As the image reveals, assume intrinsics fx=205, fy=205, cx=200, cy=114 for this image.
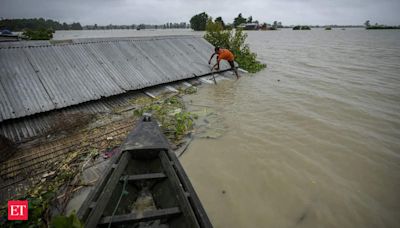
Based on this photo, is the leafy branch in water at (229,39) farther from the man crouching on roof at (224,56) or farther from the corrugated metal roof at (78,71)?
the corrugated metal roof at (78,71)

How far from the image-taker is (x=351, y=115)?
774 cm

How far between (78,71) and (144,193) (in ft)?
20.2

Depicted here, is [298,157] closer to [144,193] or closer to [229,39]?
[144,193]

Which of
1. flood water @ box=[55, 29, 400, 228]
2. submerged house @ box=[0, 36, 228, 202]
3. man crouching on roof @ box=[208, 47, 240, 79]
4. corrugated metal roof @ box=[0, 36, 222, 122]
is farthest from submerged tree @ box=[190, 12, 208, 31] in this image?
flood water @ box=[55, 29, 400, 228]

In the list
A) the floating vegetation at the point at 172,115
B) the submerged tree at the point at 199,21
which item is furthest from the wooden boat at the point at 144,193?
the submerged tree at the point at 199,21

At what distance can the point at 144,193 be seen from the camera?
347cm

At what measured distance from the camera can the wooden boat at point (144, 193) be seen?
2.45 m

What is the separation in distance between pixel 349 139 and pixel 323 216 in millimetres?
3455

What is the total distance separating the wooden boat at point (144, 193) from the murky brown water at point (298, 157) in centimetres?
115

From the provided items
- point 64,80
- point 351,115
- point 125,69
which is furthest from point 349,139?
point 64,80

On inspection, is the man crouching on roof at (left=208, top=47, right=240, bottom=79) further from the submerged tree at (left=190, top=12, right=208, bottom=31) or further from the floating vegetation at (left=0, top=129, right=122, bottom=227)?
the submerged tree at (left=190, top=12, right=208, bottom=31)

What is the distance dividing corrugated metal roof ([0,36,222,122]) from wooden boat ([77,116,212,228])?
3877 mm

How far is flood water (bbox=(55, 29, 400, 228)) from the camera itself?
3828mm

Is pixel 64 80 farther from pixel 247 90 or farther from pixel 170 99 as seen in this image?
pixel 247 90
